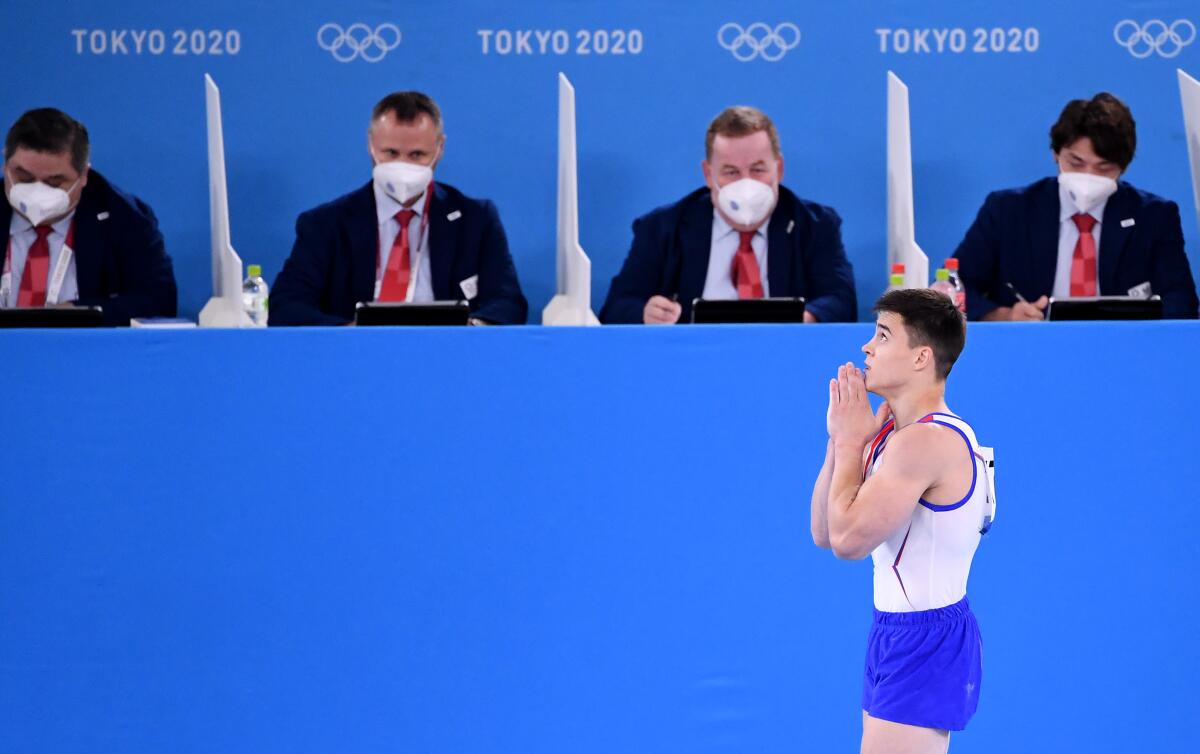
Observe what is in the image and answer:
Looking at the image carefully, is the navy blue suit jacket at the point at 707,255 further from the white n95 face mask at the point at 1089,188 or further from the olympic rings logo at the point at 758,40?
the olympic rings logo at the point at 758,40

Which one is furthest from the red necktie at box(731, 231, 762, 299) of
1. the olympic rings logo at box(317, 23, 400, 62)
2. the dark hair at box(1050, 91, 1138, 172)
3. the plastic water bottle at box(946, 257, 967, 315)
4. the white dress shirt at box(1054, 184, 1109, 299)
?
the olympic rings logo at box(317, 23, 400, 62)

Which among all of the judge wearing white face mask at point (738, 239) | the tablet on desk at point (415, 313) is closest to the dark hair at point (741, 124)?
the judge wearing white face mask at point (738, 239)

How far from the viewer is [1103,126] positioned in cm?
502

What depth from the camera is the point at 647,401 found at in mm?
4008

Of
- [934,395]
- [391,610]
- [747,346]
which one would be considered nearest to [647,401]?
[747,346]

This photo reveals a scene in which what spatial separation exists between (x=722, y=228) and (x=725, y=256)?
0.10m

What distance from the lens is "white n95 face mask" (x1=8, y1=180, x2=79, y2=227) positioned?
5.04 metres

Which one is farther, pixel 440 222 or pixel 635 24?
pixel 635 24

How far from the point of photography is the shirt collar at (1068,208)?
512cm

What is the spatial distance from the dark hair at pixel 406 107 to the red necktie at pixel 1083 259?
222 centimetres

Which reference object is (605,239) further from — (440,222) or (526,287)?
(440,222)

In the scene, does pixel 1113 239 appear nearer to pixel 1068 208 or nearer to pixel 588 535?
pixel 1068 208

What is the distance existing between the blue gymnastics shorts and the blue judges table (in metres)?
1.20

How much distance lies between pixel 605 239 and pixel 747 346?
7.12 feet
